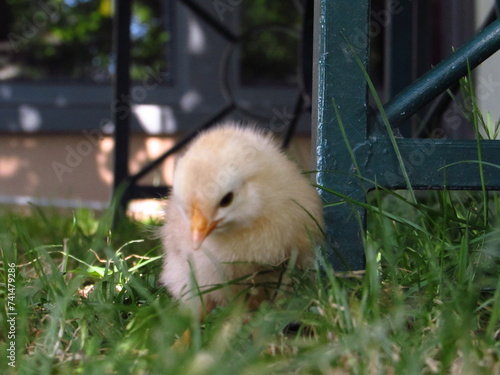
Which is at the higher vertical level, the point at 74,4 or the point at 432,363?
the point at 74,4

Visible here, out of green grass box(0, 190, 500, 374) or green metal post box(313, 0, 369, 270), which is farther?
green metal post box(313, 0, 369, 270)

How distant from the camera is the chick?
1275mm

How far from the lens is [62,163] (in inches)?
182

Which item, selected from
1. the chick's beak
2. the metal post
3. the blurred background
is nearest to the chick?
the chick's beak

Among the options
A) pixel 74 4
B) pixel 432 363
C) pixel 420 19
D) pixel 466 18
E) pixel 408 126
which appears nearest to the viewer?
pixel 432 363

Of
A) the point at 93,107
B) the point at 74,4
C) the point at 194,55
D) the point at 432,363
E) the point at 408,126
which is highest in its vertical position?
the point at 74,4

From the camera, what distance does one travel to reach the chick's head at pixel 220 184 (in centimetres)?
126

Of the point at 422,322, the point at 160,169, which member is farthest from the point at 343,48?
the point at 160,169

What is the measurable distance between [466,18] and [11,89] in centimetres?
295

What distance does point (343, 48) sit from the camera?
1465mm

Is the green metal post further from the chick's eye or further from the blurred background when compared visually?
the blurred background

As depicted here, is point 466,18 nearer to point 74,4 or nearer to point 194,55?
point 194,55

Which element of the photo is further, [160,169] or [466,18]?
[160,169]

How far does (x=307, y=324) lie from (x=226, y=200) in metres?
0.28
